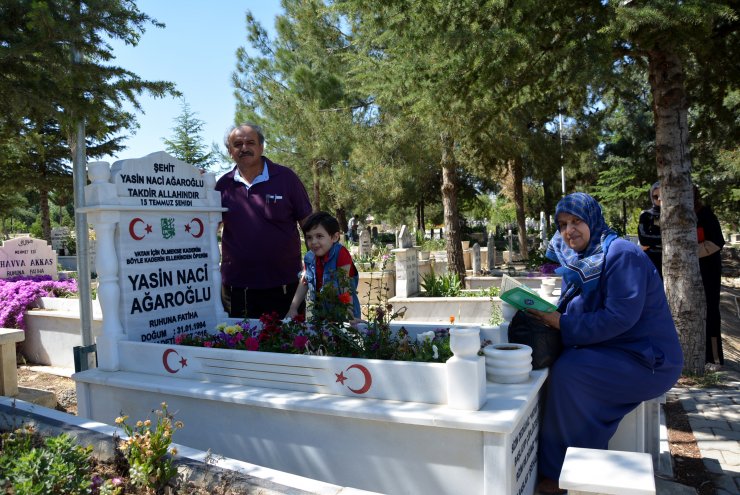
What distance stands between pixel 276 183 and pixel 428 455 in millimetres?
2474

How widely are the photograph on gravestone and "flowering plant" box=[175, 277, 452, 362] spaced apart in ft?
1.24

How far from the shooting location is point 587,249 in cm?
313

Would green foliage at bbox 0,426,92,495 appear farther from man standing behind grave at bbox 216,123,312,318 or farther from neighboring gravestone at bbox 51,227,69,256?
neighboring gravestone at bbox 51,227,69,256

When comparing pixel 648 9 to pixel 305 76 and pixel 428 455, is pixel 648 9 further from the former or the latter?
pixel 305 76

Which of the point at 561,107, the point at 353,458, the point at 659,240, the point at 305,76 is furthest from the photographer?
the point at 305,76

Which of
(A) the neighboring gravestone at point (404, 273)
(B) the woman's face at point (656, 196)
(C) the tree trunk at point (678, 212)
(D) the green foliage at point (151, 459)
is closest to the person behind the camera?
(D) the green foliage at point (151, 459)

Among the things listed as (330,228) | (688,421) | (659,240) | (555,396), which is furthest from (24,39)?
(659,240)

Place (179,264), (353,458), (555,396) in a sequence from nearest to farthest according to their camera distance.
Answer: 1. (353,458)
2. (555,396)
3. (179,264)

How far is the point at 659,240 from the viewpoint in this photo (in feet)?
21.4

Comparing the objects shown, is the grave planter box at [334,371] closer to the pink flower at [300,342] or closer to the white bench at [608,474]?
the pink flower at [300,342]

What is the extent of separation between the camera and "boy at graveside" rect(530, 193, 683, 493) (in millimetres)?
2916

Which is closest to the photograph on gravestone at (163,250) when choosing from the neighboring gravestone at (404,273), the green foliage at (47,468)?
the green foliage at (47,468)

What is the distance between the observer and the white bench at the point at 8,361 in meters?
4.83

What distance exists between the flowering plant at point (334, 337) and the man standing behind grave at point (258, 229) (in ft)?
1.91
